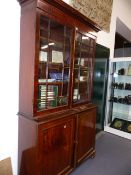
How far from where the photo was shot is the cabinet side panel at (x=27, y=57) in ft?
5.16

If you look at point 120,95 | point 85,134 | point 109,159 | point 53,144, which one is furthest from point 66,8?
point 120,95

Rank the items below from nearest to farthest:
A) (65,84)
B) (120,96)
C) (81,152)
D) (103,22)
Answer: (65,84)
(81,152)
(103,22)
(120,96)

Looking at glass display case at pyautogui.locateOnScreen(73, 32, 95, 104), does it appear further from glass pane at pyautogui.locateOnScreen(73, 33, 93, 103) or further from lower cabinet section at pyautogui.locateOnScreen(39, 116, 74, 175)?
lower cabinet section at pyautogui.locateOnScreen(39, 116, 74, 175)

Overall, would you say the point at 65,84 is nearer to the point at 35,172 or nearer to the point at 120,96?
the point at 35,172

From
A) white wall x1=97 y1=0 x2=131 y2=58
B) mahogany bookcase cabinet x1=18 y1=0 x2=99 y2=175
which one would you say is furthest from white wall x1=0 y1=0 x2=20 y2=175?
white wall x1=97 y1=0 x2=131 y2=58

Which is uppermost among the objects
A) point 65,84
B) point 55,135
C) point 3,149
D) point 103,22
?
point 103,22

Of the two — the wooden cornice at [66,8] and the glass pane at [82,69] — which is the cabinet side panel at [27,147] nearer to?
the glass pane at [82,69]

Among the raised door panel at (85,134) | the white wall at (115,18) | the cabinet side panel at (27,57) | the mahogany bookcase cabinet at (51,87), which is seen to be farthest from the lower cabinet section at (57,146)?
the white wall at (115,18)

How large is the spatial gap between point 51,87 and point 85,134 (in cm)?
98

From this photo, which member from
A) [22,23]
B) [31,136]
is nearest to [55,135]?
[31,136]

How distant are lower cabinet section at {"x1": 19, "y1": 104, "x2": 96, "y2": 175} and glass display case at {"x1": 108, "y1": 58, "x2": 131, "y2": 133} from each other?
182 centimetres

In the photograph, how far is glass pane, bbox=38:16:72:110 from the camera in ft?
5.61

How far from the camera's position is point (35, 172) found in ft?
5.37

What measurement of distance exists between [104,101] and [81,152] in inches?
68.7
